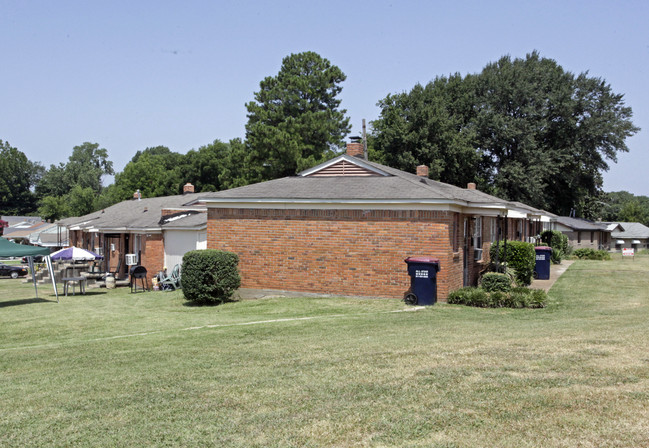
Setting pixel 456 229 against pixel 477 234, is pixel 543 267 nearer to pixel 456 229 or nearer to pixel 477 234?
pixel 477 234

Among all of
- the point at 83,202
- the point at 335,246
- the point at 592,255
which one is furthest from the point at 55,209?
the point at 335,246

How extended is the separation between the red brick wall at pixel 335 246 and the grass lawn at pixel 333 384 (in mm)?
3717

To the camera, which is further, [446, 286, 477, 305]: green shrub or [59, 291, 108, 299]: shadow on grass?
[59, 291, 108, 299]: shadow on grass

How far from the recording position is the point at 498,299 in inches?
631

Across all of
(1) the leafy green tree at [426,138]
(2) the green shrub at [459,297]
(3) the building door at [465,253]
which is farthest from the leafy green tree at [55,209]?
(2) the green shrub at [459,297]

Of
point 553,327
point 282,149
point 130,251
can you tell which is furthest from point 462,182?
point 553,327

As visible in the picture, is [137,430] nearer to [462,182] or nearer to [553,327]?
[553,327]

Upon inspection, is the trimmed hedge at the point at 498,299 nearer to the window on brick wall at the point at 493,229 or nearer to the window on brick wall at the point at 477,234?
the window on brick wall at the point at 477,234

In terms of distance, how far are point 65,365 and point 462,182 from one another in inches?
1779

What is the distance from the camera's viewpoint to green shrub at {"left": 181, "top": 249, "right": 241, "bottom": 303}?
16984 mm

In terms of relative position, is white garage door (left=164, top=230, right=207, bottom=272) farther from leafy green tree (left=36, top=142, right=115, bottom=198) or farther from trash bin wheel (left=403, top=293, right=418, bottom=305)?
leafy green tree (left=36, top=142, right=115, bottom=198)

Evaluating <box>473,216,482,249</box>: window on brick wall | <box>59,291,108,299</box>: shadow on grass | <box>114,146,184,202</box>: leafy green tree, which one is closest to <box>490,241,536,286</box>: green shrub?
<box>473,216,482,249</box>: window on brick wall

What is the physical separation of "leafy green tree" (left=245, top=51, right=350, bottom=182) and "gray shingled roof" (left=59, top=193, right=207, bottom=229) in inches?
498

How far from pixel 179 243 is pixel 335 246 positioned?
9.91m
